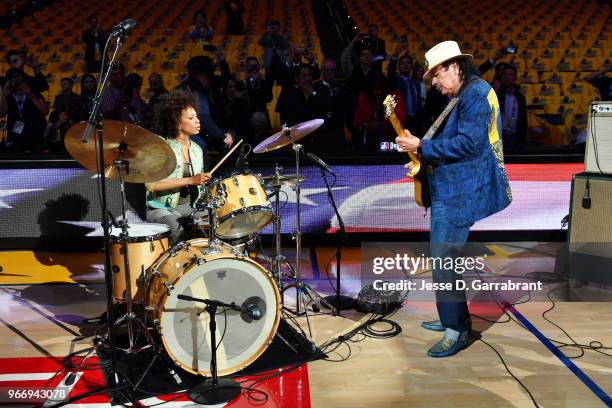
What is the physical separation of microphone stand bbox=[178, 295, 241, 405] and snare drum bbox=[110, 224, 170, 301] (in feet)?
2.14

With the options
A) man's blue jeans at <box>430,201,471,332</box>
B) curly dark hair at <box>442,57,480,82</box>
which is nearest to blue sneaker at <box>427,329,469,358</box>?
man's blue jeans at <box>430,201,471,332</box>

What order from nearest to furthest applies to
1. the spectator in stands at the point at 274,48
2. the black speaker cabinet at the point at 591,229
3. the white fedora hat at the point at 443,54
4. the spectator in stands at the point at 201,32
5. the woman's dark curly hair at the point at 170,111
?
the white fedora hat at the point at 443,54
the woman's dark curly hair at the point at 170,111
the black speaker cabinet at the point at 591,229
the spectator in stands at the point at 274,48
the spectator in stands at the point at 201,32

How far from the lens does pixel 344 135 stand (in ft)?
26.1

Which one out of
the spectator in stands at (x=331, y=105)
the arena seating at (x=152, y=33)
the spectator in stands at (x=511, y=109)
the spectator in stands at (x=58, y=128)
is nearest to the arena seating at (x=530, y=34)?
the arena seating at (x=152, y=33)

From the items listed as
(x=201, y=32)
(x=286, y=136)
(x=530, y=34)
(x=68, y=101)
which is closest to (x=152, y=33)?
(x=201, y=32)

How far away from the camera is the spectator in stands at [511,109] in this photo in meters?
7.78

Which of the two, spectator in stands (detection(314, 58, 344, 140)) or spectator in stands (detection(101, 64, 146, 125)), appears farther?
spectator in stands (detection(314, 58, 344, 140))

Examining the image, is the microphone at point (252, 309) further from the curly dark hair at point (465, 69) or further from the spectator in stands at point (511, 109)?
the spectator in stands at point (511, 109)

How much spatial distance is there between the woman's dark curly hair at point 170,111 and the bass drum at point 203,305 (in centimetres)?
136

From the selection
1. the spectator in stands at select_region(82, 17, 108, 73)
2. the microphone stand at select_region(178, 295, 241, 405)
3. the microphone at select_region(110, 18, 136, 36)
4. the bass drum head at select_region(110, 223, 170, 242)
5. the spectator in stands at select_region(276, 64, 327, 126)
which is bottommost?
the microphone stand at select_region(178, 295, 241, 405)

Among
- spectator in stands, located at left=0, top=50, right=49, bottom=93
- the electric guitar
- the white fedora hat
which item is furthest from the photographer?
spectator in stands, located at left=0, top=50, right=49, bottom=93

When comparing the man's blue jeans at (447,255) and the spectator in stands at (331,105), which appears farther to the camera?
the spectator in stands at (331,105)

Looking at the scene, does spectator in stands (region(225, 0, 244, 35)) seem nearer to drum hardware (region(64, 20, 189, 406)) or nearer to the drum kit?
the drum kit

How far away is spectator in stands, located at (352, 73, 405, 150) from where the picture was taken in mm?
7164
